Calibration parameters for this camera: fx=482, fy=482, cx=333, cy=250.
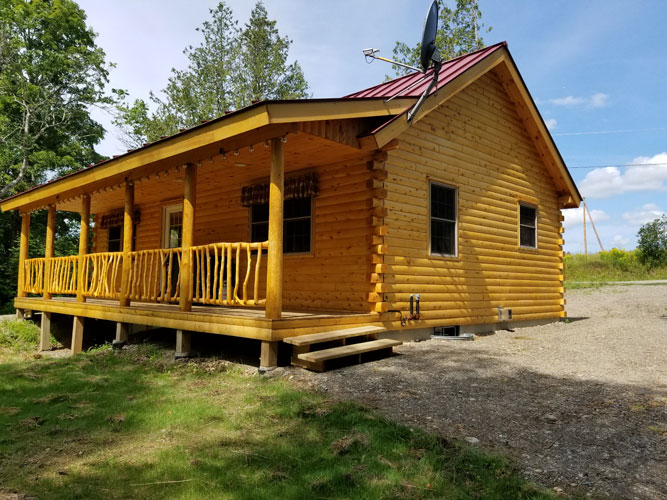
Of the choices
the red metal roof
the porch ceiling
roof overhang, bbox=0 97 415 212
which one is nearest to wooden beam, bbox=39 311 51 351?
the porch ceiling

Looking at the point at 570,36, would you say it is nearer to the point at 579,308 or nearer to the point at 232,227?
the point at 579,308

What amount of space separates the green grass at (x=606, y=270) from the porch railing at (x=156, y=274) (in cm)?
1985

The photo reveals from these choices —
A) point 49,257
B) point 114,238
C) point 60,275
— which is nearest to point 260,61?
point 114,238

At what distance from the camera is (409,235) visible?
27.7 feet

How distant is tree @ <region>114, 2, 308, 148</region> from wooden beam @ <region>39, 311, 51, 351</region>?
58.4 feet

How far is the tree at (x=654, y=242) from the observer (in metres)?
27.2

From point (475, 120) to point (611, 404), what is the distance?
700cm

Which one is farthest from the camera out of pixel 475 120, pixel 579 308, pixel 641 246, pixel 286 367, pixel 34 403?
pixel 641 246

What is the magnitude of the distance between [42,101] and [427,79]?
20.6m

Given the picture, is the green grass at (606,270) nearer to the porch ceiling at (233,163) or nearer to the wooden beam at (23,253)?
the porch ceiling at (233,163)

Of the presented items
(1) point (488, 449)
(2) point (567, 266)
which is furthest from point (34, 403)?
(2) point (567, 266)

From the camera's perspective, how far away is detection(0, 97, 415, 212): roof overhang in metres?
5.89

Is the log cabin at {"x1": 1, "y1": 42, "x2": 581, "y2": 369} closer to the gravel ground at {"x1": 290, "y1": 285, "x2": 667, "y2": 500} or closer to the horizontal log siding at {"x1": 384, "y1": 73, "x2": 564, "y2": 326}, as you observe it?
the horizontal log siding at {"x1": 384, "y1": 73, "x2": 564, "y2": 326}

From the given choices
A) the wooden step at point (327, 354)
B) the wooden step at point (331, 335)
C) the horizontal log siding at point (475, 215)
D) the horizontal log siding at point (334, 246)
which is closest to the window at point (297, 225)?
the horizontal log siding at point (334, 246)
